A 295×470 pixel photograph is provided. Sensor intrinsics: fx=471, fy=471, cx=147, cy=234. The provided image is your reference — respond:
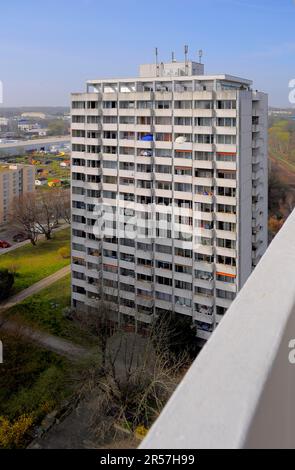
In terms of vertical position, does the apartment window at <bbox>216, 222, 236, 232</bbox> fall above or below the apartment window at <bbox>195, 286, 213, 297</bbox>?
above

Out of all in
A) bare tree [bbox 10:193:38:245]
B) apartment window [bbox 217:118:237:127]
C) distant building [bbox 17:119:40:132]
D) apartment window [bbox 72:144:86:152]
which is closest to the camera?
apartment window [bbox 217:118:237:127]

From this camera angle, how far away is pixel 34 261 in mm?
12445

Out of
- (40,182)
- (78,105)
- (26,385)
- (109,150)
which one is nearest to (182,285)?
(109,150)

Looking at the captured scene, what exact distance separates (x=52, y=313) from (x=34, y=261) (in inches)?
147

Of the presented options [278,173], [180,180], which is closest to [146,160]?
[180,180]

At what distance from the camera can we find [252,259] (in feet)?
25.7

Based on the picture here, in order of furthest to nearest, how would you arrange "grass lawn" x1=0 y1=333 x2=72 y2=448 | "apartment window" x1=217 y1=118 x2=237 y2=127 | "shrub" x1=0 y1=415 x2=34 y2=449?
1. "apartment window" x1=217 y1=118 x2=237 y2=127
2. "grass lawn" x1=0 y1=333 x2=72 y2=448
3. "shrub" x1=0 y1=415 x2=34 y2=449

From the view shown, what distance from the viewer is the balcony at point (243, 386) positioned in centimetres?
32

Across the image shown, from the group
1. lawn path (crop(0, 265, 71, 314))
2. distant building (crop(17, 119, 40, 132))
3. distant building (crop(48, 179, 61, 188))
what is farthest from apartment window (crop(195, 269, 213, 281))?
distant building (crop(17, 119, 40, 132))

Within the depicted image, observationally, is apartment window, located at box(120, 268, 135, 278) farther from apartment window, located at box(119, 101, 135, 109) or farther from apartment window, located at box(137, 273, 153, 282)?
apartment window, located at box(119, 101, 135, 109)

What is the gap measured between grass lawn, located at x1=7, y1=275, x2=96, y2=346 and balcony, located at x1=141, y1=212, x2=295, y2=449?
7527mm

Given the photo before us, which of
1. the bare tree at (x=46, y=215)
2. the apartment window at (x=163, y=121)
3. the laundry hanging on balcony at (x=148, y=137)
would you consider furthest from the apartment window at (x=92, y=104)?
the bare tree at (x=46, y=215)

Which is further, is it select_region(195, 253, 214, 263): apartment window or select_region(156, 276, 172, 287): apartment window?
select_region(156, 276, 172, 287): apartment window

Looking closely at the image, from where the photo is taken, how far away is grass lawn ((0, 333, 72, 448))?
5.33 m
